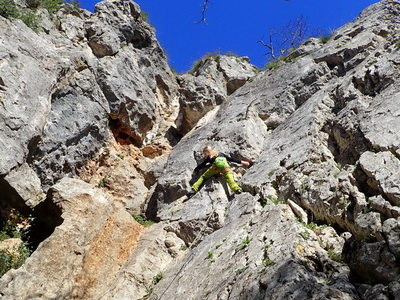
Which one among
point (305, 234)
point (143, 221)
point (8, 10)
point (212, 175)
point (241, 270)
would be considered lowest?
point (305, 234)

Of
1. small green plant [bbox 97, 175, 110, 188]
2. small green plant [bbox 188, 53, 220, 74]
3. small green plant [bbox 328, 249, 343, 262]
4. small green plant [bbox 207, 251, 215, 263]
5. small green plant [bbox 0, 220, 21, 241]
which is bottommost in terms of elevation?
small green plant [bbox 328, 249, 343, 262]

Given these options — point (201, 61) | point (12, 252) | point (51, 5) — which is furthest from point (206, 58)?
point (12, 252)

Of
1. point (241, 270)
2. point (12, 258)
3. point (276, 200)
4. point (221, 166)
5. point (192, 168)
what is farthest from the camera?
point (192, 168)

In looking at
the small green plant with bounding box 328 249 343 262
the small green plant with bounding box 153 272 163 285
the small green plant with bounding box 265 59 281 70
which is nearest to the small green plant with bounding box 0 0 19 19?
the small green plant with bounding box 153 272 163 285

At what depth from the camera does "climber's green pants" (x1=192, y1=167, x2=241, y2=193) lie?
1063cm

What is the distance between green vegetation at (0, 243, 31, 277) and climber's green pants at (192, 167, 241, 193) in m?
4.57

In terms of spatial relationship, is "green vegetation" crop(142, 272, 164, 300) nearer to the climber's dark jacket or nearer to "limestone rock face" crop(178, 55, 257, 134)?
the climber's dark jacket

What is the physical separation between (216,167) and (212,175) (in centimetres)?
31

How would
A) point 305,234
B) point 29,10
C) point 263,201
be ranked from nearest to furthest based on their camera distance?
point 305,234
point 263,201
point 29,10

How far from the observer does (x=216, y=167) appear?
11117 mm

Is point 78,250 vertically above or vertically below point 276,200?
above

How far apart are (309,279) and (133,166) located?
30.5 ft

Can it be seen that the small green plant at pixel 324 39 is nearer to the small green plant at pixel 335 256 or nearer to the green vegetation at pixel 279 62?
the green vegetation at pixel 279 62

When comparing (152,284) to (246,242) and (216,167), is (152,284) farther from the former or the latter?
(216,167)
